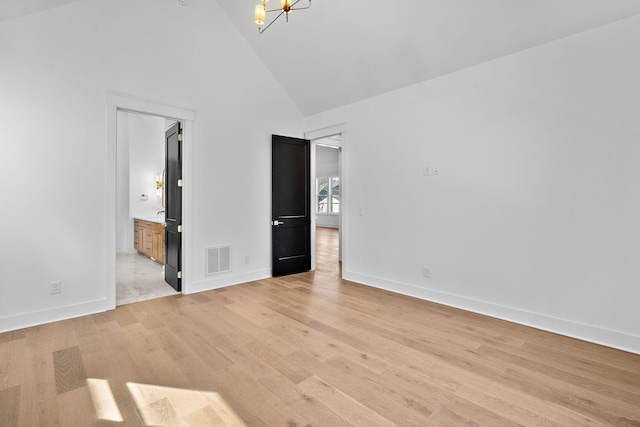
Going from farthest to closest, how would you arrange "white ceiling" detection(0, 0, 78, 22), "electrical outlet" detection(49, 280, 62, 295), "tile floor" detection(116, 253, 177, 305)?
"tile floor" detection(116, 253, 177, 305) < "electrical outlet" detection(49, 280, 62, 295) < "white ceiling" detection(0, 0, 78, 22)

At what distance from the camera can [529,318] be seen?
315cm

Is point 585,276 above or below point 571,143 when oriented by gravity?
below

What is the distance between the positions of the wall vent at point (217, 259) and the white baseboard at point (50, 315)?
4.16 feet

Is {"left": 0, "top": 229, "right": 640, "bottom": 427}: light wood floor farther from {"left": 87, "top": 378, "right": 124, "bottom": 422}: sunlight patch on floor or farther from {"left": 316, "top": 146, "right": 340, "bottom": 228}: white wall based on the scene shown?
{"left": 316, "top": 146, "right": 340, "bottom": 228}: white wall

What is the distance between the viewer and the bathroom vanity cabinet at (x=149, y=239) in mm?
5891

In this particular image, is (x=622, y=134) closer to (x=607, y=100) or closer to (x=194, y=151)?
(x=607, y=100)

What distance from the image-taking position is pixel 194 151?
4230 mm

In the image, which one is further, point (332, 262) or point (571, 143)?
point (332, 262)

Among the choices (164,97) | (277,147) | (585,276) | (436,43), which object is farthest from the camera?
(277,147)

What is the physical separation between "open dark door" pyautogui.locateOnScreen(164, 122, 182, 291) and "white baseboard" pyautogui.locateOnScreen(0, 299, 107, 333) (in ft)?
3.23

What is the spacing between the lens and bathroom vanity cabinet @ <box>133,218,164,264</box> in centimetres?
589

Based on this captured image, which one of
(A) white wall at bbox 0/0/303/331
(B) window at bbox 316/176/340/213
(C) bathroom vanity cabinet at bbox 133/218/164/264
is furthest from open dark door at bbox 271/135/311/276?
(B) window at bbox 316/176/340/213

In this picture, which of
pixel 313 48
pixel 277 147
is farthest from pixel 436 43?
pixel 277 147

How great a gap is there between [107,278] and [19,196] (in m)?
1.16
